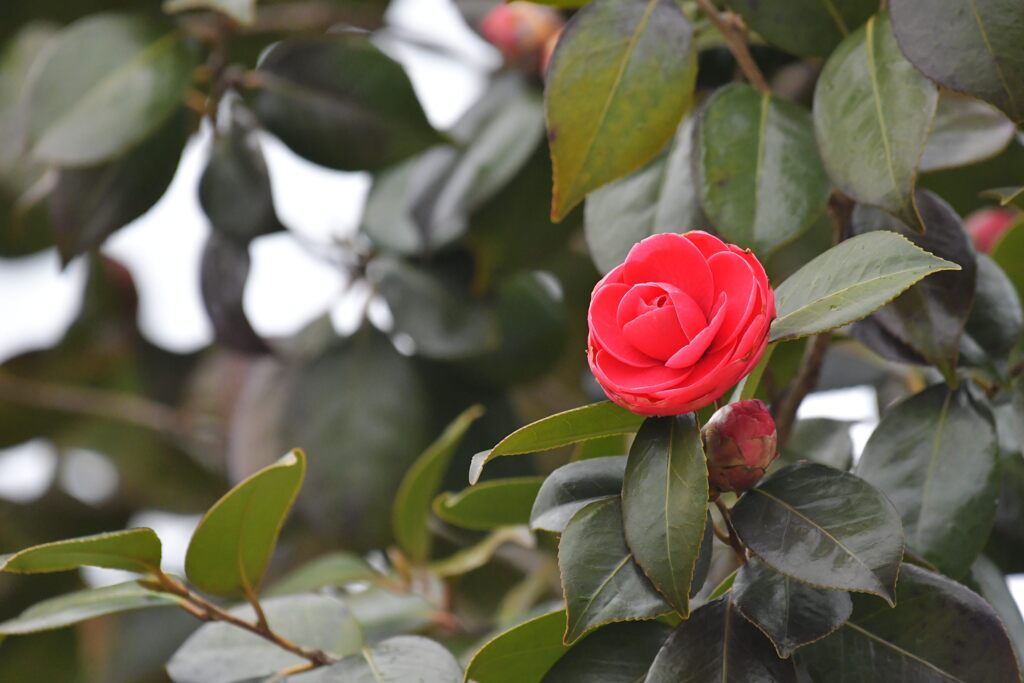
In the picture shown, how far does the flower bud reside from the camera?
0.51 m

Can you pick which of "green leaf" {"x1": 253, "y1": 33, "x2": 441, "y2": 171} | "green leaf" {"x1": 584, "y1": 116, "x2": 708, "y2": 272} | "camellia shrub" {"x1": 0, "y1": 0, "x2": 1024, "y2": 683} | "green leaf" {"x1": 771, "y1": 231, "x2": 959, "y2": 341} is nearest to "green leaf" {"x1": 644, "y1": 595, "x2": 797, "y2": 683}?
"camellia shrub" {"x1": 0, "y1": 0, "x2": 1024, "y2": 683}

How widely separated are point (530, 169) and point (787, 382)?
1.09ft

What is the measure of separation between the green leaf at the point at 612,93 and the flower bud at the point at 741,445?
154 millimetres

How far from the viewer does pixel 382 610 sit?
0.89 m

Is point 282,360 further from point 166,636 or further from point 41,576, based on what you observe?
point 41,576

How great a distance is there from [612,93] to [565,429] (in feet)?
0.68

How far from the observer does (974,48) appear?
1.77 ft

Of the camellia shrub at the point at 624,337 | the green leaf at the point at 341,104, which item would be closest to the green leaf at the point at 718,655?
the camellia shrub at the point at 624,337

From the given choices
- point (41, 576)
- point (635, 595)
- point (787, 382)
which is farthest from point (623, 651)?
point (41, 576)

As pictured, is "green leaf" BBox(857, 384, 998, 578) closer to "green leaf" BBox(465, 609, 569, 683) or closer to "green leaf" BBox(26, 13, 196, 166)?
"green leaf" BBox(465, 609, 569, 683)

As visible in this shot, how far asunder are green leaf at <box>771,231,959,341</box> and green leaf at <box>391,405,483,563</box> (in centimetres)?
34

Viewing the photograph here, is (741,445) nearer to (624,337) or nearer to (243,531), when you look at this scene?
(624,337)

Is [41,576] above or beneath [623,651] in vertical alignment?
beneath

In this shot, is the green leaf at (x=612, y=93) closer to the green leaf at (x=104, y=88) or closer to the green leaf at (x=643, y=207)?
Result: the green leaf at (x=643, y=207)
